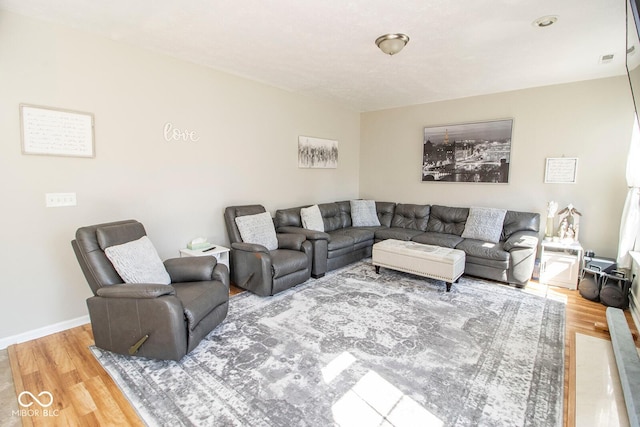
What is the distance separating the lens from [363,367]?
85.1 inches

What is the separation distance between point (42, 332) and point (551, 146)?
19.9 ft

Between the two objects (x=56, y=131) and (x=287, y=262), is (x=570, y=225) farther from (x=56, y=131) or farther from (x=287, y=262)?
(x=56, y=131)

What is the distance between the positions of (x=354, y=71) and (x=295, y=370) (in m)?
3.25

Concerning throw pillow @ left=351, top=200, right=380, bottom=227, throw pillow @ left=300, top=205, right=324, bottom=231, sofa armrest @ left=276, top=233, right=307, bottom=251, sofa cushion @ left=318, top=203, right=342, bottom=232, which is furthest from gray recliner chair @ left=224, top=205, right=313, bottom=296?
throw pillow @ left=351, top=200, right=380, bottom=227

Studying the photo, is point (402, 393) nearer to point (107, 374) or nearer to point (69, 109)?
point (107, 374)

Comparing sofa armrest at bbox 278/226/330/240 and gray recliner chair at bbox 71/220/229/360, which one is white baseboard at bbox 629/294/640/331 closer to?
sofa armrest at bbox 278/226/330/240

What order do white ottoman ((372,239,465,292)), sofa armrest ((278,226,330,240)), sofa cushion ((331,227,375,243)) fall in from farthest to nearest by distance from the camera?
sofa cushion ((331,227,375,243)), sofa armrest ((278,226,330,240)), white ottoman ((372,239,465,292))

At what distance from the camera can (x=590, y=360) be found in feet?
7.30

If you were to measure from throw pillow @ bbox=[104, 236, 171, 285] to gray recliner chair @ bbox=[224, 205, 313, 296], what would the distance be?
936 mm

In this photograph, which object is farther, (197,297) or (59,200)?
(59,200)

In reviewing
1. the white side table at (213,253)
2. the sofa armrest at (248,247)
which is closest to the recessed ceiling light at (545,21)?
the sofa armrest at (248,247)

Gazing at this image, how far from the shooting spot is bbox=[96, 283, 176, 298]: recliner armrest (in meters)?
2.07

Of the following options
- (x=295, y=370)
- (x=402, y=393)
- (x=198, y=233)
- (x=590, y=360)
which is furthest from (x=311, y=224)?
(x=590, y=360)

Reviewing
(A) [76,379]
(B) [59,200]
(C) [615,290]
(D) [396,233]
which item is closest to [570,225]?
(C) [615,290]
